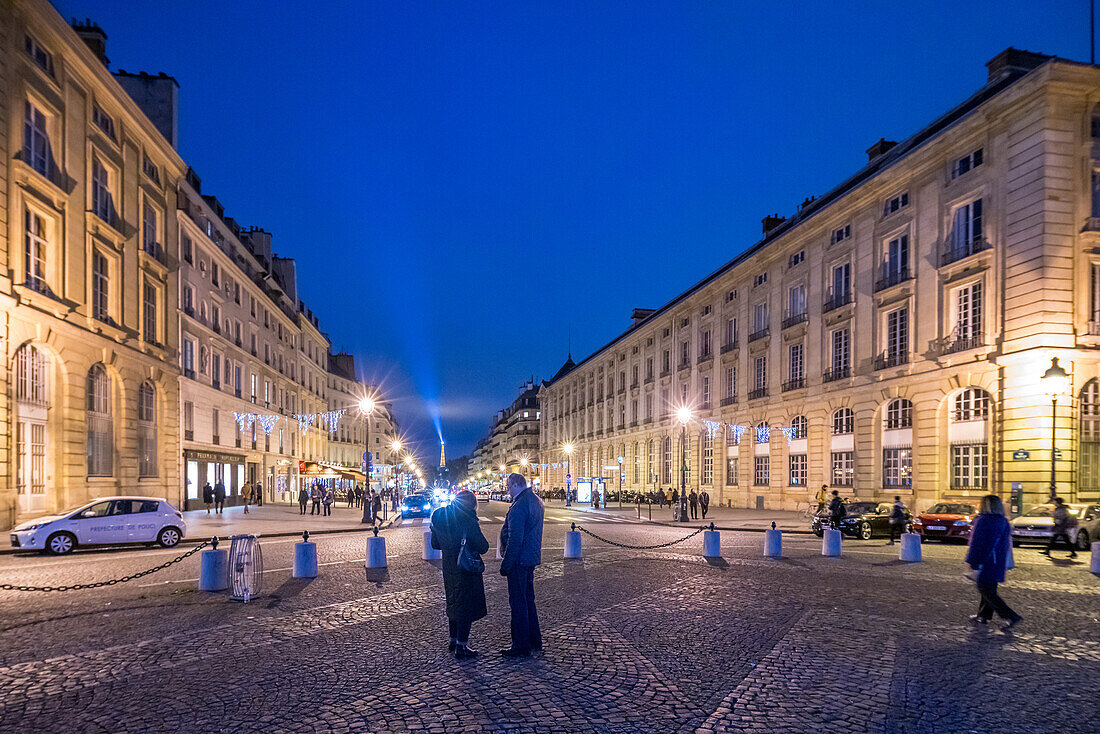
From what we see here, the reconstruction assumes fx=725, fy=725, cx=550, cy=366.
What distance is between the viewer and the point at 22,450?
73.8 feet

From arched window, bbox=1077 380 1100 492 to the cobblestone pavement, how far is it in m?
15.8

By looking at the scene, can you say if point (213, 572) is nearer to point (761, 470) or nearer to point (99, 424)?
point (99, 424)

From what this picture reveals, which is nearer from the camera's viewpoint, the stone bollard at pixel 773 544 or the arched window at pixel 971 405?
the stone bollard at pixel 773 544

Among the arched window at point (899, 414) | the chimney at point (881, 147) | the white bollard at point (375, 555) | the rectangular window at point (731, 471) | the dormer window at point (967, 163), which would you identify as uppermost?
the chimney at point (881, 147)

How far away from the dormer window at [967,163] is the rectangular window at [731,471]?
23.7 meters

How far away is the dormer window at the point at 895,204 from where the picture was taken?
32688 millimetres

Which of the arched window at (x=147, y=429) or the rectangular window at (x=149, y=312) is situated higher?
the rectangular window at (x=149, y=312)

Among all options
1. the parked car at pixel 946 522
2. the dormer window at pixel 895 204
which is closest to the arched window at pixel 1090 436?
the parked car at pixel 946 522

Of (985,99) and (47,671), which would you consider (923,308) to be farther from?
(47,671)

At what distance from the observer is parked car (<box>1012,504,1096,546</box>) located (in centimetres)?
2048

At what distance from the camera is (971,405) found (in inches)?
1127

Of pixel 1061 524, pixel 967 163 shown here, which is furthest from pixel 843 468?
pixel 1061 524

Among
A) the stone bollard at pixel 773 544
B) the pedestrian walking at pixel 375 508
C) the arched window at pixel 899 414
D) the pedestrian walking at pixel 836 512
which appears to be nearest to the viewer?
the stone bollard at pixel 773 544

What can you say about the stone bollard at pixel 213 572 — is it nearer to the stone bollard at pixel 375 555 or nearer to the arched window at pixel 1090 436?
the stone bollard at pixel 375 555
